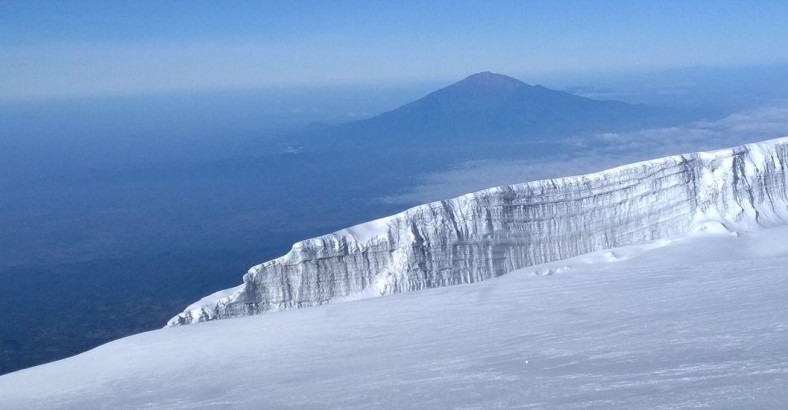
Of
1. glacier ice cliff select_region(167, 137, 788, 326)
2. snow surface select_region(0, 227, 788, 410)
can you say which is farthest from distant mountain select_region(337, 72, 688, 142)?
snow surface select_region(0, 227, 788, 410)

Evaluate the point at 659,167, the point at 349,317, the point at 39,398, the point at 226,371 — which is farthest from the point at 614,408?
the point at 659,167

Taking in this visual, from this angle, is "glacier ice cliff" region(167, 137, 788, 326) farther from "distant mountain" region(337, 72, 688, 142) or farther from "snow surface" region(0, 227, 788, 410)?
"distant mountain" region(337, 72, 688, 142)

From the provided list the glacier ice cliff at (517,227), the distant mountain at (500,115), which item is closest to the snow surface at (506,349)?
the glacier ice cliff at (517,227)

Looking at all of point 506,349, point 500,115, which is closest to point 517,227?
point 506,349

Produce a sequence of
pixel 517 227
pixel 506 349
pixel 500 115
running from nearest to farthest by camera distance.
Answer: pixel 506 349, pixel 517 227, pixel 500 115

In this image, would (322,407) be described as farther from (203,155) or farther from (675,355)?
(203,155)

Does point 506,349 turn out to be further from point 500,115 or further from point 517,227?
point 500,115

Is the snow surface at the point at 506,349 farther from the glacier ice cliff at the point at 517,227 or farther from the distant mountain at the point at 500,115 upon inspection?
the distant mountain at the point at 500,115
